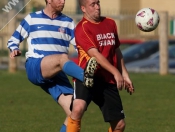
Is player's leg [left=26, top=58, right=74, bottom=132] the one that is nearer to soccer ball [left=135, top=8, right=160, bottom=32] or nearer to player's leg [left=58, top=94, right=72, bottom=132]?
player's leg [left=58, top=94, right=72, bottom=132]

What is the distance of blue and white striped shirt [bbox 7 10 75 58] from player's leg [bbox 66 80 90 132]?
1.09 m

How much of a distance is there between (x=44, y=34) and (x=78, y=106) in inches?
57.9

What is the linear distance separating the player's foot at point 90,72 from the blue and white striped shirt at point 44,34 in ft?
4.26

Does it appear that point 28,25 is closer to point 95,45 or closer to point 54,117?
point 95,45

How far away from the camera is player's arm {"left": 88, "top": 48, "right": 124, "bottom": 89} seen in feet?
23.8

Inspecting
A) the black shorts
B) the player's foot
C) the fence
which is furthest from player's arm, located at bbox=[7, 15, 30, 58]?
the fence

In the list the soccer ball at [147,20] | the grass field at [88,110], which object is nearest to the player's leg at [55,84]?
the soccer ball at [147,20]

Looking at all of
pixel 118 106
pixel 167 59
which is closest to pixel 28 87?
pixel 167 59

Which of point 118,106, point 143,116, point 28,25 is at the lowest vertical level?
point 143,116

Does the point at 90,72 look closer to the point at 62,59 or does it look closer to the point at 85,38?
the point at 85,38

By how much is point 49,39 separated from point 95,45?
113 centimetres

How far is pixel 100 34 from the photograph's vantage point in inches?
295

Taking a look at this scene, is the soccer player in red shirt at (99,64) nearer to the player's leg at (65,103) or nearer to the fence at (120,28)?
the player's leg at (65,103)

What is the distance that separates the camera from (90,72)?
7.15m
